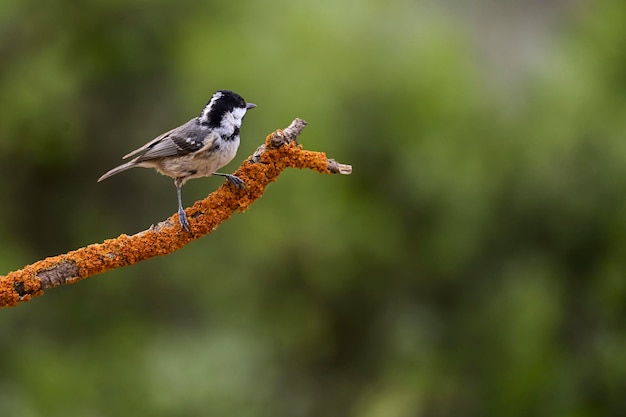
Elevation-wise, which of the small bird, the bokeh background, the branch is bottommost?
the branch

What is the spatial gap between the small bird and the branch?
0.57 m

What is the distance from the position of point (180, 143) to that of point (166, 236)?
0.99 m

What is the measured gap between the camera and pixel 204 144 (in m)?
4.10

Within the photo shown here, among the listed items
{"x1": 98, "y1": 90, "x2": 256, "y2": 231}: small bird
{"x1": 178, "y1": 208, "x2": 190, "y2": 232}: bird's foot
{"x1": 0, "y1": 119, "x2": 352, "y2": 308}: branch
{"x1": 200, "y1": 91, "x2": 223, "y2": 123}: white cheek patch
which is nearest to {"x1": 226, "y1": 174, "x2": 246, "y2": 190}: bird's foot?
{"x1": 0, "y1": 119, "x2": 352, "y2": 308}: branch

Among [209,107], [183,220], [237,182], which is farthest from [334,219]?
[183,220]

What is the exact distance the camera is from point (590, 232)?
1023 centimetres

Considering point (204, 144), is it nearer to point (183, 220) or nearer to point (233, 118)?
point (233, 118)

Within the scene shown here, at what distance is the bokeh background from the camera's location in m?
9.54

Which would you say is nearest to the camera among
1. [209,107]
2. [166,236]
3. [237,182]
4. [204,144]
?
[166,236]

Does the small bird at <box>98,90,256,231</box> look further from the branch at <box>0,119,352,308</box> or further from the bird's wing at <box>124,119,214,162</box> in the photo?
the branch at <box>0,119,352,308</box>

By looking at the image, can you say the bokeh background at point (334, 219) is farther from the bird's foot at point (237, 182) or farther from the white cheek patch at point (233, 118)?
the bird's foot at point (237, 182)

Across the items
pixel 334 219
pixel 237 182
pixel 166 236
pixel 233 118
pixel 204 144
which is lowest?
pixel 166 236

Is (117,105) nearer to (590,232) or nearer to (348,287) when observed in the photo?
(348,287)

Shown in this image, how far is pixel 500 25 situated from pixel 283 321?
17.7ft
